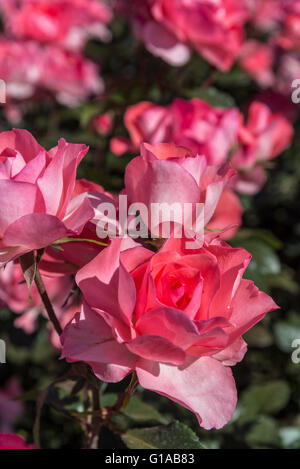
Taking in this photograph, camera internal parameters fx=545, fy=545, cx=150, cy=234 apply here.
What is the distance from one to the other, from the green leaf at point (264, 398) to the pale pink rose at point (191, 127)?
492mm

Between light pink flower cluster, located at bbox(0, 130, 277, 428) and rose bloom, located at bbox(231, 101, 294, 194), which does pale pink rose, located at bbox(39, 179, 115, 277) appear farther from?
rose bloom, located at bbox(231, 101, 294, 194)

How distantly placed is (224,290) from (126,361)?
0.32 ft

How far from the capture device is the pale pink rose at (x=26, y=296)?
739 millimetres

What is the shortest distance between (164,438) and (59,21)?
112 cm

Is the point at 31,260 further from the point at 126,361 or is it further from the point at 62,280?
the point at 62,280

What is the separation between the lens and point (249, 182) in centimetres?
100

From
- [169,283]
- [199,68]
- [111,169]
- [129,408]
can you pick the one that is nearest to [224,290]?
[169,283]

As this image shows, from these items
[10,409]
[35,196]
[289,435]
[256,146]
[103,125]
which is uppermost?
[35,196]

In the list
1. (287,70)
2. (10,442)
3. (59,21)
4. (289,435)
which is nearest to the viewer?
(10,442)

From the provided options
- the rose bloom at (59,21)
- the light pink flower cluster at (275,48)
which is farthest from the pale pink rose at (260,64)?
the rose bloom at (59,21)

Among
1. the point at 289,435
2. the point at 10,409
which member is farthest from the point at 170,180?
the point at 10,409

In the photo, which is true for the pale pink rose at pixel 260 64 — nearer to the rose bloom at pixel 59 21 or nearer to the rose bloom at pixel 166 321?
the rose bloom at pixel 59 21

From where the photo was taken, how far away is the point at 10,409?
124cm

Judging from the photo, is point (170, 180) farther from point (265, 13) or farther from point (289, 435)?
point (265, 13)
